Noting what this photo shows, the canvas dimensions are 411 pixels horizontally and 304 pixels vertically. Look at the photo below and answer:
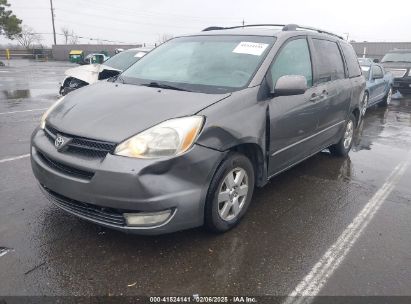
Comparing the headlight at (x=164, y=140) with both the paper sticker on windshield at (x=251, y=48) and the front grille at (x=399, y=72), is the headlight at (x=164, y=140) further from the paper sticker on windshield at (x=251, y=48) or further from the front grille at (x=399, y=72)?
the front grille at (x=399, y=72)

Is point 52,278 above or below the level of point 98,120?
below

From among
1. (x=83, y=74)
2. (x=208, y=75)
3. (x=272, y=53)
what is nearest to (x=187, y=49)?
(x=208, y=75)

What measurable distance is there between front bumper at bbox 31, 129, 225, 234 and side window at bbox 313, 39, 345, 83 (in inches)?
90.0

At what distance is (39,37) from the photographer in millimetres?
64500

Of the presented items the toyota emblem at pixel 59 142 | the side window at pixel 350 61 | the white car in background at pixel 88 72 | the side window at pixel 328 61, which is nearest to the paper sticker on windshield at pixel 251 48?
the side window at pixel 328 61

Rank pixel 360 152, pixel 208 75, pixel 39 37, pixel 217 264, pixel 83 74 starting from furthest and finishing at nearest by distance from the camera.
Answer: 1. pixel 39 37
2. pixel 83 74
3. pixel 360 152
4. pixel 208 75
5. pixel 217 264

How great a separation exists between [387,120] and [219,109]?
7.85 m

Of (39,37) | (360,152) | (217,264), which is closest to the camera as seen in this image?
(217,264)

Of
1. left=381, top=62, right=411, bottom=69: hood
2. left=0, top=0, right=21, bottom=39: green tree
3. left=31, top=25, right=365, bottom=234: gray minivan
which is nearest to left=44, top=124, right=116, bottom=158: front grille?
left=31, top=25, right=365, bottom=234: gray minivan

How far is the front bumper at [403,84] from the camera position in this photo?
13570mm

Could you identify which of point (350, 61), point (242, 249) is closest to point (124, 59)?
point (350, 61)

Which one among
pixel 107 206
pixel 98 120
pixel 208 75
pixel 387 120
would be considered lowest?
pixel 387 120

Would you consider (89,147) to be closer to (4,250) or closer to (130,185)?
(130,185)

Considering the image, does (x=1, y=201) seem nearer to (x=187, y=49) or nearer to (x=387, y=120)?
(x=187, y=49)
